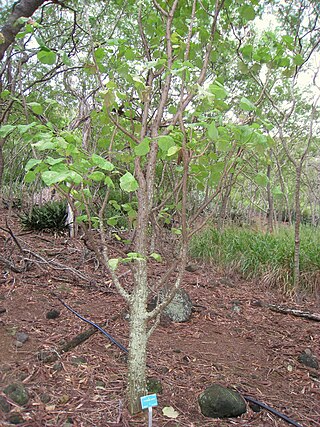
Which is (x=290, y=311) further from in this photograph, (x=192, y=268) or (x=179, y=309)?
(x=192, y=268)

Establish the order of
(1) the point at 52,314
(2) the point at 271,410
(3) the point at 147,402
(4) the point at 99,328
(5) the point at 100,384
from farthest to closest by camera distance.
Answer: (1) the point at 52,314
(4) the point at 99,328
(5) the point at 100,384
(2) the point at 271,410
(3) the point at 147,402

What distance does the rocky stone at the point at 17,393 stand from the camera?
1.98 metres

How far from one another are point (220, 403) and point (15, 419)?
1.17 metres

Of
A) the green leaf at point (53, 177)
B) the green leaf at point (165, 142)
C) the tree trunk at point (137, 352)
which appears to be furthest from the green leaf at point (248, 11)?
the tree trunk at point (137, 352)

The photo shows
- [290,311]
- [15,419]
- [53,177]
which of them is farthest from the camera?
[290,311]

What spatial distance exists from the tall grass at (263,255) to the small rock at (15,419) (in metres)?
3.78

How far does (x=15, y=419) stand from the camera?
1.85 metres

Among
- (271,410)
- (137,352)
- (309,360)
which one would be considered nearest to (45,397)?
(137,352)

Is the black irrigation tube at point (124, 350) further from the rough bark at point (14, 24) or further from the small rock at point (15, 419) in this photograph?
the rough bark at point (14, 24)

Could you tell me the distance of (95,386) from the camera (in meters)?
2.21

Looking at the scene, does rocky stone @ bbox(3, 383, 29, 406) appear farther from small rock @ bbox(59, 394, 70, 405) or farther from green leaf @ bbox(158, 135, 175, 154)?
green leaf @ bbox(158, 135, 175, 154)

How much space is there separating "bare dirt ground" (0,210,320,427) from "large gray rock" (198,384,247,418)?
40 mm

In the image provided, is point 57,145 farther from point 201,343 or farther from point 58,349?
point 201,343

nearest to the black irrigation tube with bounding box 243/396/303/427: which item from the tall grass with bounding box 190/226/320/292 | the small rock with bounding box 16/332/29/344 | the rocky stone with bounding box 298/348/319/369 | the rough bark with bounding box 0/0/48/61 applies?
the rocky stone with bounding box 298/348/319/369
